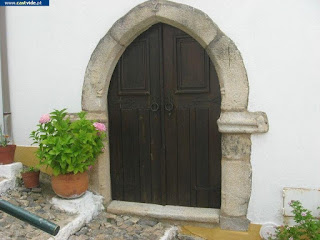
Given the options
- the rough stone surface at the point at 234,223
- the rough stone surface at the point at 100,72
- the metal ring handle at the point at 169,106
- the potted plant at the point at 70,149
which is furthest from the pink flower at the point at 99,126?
the rough stone surface at the point at 234,223

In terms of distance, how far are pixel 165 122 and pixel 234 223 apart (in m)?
1.14

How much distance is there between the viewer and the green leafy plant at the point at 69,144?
2820mm

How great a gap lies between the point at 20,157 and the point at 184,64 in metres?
2.07

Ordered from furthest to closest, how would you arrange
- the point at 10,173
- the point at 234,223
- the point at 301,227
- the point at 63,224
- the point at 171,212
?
the point at 10,173 < the point at 171,212 < the point at 234,223 < the point at 63,224 < the point at 301,227

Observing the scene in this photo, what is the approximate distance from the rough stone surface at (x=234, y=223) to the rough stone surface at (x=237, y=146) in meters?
0.55

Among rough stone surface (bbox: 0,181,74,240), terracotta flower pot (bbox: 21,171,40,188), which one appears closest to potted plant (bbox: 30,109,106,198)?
rough stone surface (bbox: 0,181,74,240)

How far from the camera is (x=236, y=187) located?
2893mm

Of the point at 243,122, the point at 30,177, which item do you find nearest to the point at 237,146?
the point at 243,122

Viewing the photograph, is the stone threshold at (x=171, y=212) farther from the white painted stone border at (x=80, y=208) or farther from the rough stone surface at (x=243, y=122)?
the rough stone surface at (x=243, y=122)

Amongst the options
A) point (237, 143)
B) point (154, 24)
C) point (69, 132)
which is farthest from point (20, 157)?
point (237, 143)

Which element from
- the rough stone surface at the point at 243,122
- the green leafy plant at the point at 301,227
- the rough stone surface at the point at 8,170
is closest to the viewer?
the green leafy plant at the point at 301,227

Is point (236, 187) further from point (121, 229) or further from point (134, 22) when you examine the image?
point (134, 22)

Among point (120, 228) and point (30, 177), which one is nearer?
point (120, 228)

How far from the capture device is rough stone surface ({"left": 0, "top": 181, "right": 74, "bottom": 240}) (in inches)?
99.4
